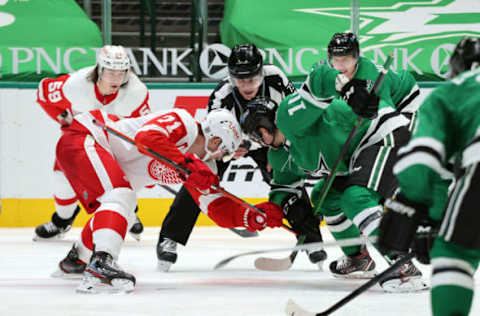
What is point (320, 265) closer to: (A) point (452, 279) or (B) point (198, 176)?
(B) point (198, 176)

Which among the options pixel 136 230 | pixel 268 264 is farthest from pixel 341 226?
pixel 136 230

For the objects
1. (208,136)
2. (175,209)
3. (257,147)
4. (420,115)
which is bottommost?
(175,209)

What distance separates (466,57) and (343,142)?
1.13 metres

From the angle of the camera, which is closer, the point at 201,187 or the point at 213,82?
the point at 201,187

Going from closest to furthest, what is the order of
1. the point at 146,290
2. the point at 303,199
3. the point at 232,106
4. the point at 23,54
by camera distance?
the point at 146,290 < the point at 303,199 < the point at 232,106 < the point at 23,54

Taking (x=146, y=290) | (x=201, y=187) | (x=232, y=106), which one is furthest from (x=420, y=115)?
(x=232, y=106)

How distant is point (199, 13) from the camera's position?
17.3ft

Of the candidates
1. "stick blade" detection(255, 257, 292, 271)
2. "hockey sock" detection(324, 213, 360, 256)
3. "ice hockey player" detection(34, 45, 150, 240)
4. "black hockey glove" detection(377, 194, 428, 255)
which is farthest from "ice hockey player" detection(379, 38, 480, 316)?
"ice hockey player" detection(34, 45, 150, 240)

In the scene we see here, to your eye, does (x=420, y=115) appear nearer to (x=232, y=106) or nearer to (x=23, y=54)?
(x=232, y=106)

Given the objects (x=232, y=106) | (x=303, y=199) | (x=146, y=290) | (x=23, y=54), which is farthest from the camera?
(x=23, y=54)

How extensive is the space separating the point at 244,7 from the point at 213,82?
2.00 ft

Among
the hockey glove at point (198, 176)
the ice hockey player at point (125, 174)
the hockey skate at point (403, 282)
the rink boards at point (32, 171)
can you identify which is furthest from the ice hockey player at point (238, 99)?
the rink boards at point (32, 171)

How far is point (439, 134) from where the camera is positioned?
150 cm

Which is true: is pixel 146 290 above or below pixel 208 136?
below
